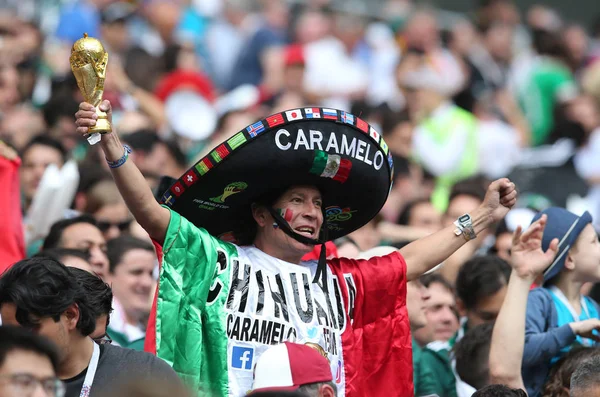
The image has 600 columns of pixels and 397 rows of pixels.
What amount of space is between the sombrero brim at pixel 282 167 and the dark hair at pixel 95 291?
0.62 m

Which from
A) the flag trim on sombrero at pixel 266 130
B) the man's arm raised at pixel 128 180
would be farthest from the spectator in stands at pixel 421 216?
the man's arm raised at pixel 128 180

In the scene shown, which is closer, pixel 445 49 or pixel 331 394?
pixel 331 394

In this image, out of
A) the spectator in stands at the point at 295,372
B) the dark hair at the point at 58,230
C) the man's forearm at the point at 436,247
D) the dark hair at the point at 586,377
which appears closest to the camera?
the spectator in stands at the point at 295,372

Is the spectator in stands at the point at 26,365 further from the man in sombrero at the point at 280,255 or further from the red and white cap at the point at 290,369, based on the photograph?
the man in sombrero at the point at 280,255

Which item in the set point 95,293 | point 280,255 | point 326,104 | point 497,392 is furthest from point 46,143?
point 326,104

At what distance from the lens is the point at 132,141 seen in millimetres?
9656

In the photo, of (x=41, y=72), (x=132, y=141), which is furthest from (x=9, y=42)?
(x=132, y=141)

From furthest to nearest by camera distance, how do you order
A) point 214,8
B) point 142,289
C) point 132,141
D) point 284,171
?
point 214,8 < point 132,141 < point 142,289 < point 284,171

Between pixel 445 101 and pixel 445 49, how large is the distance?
3.14 meters

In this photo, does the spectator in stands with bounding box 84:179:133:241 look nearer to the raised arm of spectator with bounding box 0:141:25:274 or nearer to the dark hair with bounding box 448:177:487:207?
the raised arm of spectator with bounding box 0:141:25:274

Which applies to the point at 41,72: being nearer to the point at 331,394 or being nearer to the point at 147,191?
the point at 147,191

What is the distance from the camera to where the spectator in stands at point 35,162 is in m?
8.48

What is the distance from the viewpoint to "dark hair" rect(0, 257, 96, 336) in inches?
179

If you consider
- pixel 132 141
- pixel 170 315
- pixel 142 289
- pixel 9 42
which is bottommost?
pixel 170 315
